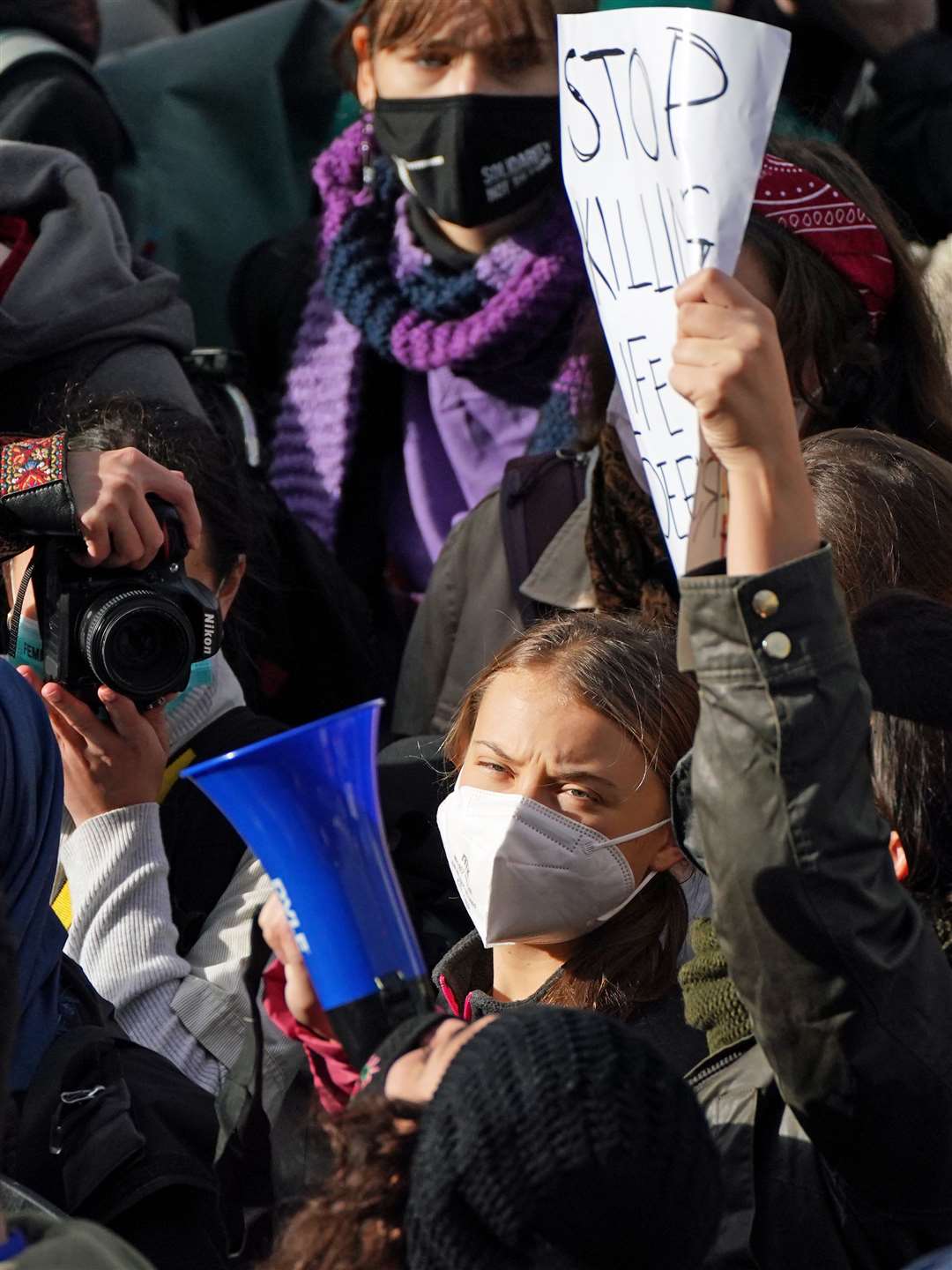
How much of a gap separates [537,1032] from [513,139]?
230 centimetres

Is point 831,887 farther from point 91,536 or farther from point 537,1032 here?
point 91,536

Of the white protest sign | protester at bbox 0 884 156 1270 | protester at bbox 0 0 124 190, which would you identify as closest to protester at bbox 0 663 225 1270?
protester at bbox 0 884 156 1270

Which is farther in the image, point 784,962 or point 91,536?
point 91,536

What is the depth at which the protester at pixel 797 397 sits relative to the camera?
115 inches

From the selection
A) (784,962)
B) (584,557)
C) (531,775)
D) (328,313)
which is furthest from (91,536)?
(328,313)

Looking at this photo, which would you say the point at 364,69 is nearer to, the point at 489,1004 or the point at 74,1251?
the point at 489,1004

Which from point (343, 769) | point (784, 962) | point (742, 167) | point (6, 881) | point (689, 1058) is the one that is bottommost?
point (689, 1058)

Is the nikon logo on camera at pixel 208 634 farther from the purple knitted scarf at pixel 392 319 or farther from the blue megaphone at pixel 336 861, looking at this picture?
the purple knitted scarf at pixel 392 319

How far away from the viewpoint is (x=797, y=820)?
1.63 metres

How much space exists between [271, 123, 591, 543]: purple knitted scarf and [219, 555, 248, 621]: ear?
67 centimetres

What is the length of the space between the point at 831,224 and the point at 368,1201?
1975 mm

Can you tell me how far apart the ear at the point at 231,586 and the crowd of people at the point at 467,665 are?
17 millimetres

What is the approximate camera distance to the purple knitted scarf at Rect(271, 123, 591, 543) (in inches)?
135

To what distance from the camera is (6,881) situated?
7.24ft
